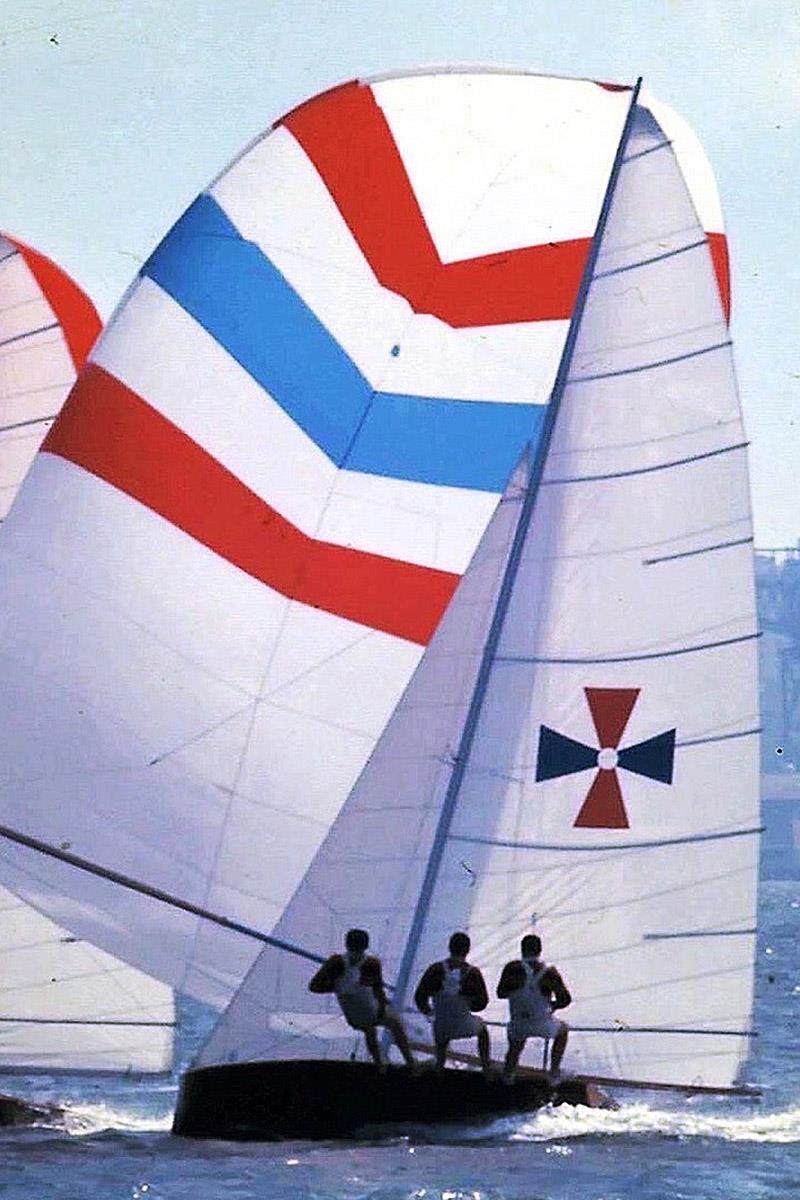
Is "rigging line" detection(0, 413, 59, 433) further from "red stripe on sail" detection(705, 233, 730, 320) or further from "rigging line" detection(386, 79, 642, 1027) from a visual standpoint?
"red stripe on sail" detection(705, 233, 730, 320)

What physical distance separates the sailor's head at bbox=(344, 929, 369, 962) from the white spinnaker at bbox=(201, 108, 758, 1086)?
2.57ft

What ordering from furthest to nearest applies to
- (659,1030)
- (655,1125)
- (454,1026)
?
1. (655,1125)
2. (659,1030)
3. (454,1026)

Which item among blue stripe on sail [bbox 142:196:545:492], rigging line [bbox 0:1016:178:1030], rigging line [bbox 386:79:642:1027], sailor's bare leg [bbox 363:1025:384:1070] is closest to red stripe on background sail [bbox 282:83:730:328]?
rigging line [bbox 386:79:642:1027]

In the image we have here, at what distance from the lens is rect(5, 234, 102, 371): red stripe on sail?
16.4 meters

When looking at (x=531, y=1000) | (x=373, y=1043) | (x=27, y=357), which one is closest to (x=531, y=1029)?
(x=531, y=1000)

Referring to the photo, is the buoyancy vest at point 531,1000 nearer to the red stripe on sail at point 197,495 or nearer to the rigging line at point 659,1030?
the rigging line at point 659,1030

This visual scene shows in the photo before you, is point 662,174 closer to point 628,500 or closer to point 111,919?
point 628,500

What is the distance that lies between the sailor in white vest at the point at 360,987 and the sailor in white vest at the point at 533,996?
2.44ft

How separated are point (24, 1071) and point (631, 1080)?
3585mm

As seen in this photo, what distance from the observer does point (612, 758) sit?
47.5 ft

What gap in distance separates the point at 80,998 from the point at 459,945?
2727 mm

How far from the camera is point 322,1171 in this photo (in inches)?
500

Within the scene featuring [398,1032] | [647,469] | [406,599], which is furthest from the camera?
[647,469]

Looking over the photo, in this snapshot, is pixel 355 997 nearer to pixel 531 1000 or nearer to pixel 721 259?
pixel 531 1000
